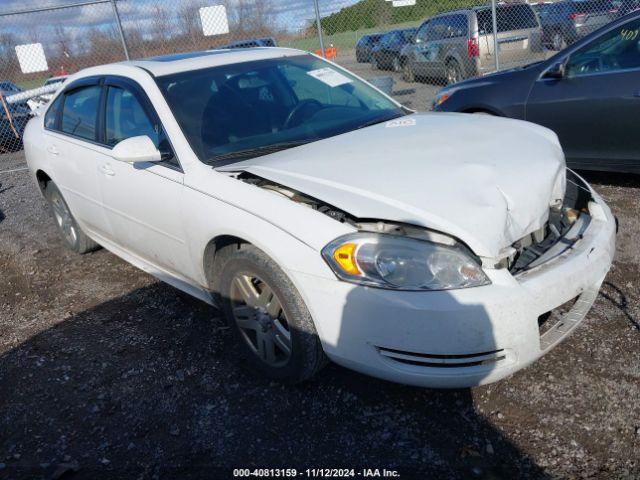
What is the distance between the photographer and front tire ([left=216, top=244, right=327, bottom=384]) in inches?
104

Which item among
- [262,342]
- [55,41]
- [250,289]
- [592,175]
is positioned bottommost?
[592,175]

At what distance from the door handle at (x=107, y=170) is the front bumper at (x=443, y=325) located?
6.20ft

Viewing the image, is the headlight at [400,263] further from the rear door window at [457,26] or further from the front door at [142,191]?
the rear door window at [457,26]

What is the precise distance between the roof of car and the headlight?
6.33 feet

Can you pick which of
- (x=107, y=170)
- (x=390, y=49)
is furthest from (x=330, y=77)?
(x=390, y=49)

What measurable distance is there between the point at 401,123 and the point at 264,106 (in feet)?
2.78

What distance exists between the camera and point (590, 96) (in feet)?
16.3

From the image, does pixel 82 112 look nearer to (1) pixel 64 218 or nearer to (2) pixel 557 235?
(1) pixel 64 218

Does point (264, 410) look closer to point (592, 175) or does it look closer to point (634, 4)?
point (592, 175)

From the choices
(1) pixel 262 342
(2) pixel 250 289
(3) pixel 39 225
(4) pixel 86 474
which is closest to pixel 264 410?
(1) pixel 262 342

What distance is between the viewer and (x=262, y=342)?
9.80 ft

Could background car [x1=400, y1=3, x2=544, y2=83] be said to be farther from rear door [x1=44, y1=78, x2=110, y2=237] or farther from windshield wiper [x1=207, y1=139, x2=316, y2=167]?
windshield wiper [x1=207, y1=139, x2=316, y2=167]

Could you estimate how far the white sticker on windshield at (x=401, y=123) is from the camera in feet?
11.5

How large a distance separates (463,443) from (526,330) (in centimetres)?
57
